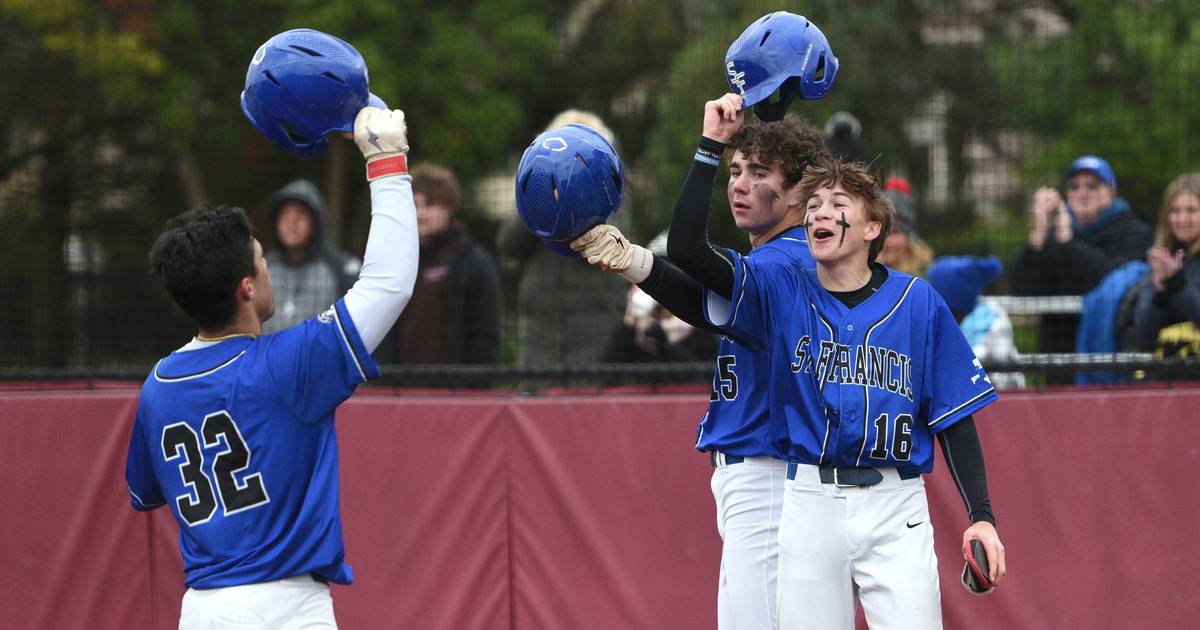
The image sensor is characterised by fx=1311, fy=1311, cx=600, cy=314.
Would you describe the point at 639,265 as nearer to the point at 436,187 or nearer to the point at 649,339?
the point at 649,339

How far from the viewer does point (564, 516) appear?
5.33m

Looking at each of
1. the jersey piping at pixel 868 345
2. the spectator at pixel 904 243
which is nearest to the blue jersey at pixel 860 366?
the jersey piping at pixel 868 345

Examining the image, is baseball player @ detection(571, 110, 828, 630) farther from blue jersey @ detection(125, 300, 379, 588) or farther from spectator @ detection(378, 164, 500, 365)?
spectator @ detection(378, 164, 500, 365)

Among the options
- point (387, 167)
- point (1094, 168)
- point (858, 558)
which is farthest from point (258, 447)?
point (1094, 168)

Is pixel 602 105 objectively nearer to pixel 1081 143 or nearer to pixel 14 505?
pixel 1081 143

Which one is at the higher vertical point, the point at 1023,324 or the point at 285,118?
the point at 285,118

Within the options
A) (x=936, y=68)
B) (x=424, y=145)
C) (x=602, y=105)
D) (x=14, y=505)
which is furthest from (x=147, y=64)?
(x=936, y=68)

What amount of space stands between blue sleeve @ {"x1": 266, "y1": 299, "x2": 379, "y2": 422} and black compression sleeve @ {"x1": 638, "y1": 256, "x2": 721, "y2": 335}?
88cm

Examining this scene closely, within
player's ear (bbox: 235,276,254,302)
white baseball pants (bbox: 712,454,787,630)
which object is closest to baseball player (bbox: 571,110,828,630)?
white baseball pants (bbox: 712,454,787,630)

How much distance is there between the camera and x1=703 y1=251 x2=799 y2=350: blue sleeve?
378cm

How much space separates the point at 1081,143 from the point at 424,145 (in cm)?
453

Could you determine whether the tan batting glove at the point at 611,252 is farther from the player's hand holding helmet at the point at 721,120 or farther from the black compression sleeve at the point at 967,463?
the black compression sleeve at the point at 967,463

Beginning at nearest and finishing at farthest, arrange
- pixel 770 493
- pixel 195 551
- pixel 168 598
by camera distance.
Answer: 1. pixel 195 551
2. pixel 770 493
3. pixel 168 598

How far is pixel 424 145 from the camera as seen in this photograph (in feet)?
31.1
